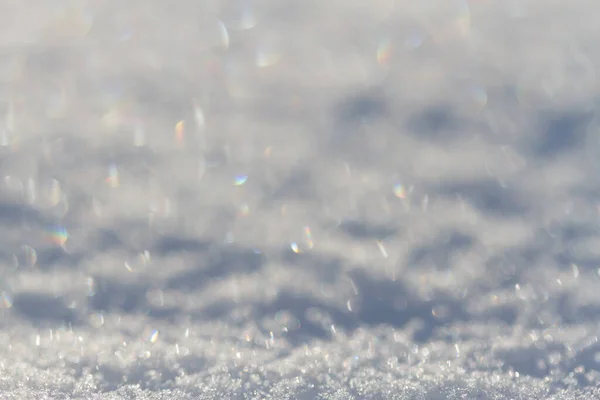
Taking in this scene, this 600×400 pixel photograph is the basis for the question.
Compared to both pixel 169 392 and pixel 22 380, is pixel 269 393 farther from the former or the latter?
pixel 22 380

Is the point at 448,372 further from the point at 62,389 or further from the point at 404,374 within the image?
the point at 62,389

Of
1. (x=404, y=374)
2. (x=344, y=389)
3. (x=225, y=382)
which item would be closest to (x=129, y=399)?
(x=225, y=382)

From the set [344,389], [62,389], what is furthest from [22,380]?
[344,389]

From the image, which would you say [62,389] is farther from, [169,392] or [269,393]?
[269,393]

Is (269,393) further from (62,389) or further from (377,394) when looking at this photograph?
(62,389)

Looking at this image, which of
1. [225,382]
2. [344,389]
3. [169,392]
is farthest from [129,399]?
[344,389]

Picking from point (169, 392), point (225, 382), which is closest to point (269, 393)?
point (225, 382)
